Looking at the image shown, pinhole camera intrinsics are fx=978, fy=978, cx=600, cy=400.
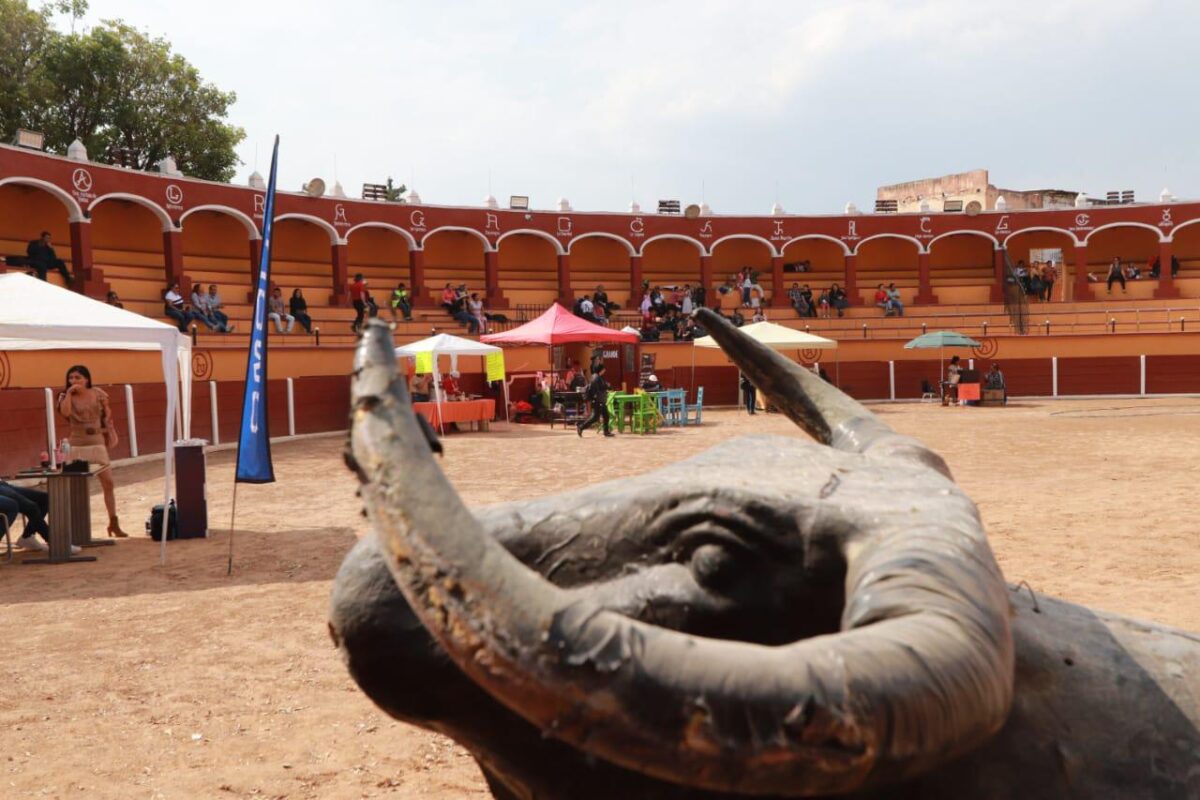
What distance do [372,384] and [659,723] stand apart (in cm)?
43

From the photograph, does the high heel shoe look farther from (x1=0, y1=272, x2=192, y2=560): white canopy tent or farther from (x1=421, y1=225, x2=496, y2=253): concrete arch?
(x1=421, y1=225, x2=496, y2=253): concrete arch

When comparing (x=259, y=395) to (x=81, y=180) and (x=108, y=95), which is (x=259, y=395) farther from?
(x=108, y=95)

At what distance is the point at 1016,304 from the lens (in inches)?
1315

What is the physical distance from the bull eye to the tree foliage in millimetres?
37179

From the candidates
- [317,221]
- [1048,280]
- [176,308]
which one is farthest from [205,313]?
[1048,280]

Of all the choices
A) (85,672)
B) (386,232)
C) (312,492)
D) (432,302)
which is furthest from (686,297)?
(85,672)

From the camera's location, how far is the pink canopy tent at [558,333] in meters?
21.0

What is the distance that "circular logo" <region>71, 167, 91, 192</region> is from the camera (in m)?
24.2

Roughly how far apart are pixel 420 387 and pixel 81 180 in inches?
458

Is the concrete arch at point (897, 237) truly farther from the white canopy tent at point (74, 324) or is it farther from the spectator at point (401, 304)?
the white canopy tent at point (74, 324)

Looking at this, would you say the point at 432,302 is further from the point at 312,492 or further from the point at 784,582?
the point at 784,582

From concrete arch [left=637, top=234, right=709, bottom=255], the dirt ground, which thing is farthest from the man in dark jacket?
concrete arch [left=637, top=234, right=709, bottom=255]

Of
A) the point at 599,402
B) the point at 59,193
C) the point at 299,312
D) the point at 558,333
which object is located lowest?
the point at 599,402

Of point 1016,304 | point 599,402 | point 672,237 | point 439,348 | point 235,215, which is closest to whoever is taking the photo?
point 439,348
